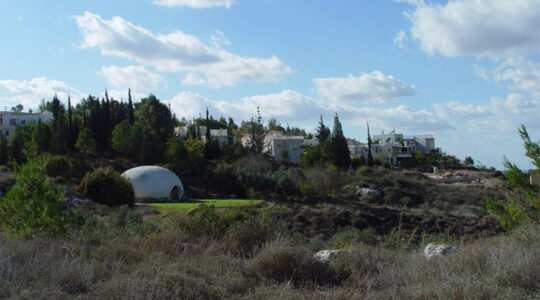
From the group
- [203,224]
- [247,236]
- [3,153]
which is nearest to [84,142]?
[3,153]

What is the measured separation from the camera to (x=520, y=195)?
1173cm

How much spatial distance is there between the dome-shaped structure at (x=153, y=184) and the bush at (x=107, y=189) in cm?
452

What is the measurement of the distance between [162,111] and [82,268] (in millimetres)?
67937

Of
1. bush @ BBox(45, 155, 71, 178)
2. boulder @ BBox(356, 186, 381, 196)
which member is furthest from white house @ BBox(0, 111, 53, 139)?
boulder @ BBox(356, 186, 381, 196)

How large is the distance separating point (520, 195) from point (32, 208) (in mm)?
10148

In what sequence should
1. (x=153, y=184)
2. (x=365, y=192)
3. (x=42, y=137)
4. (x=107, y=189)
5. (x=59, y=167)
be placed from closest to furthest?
(x=107, y=189) < (x=153, y=184) < (x=59, y=167) < (x=365, y=192) < (x=42, y=137)

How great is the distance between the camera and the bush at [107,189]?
35500mm

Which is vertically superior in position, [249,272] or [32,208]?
[32,208]

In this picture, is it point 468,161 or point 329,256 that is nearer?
point 329,256

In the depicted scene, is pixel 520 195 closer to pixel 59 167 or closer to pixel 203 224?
pixel 203 224

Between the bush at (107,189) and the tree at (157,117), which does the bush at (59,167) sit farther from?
the tree at (157,117)

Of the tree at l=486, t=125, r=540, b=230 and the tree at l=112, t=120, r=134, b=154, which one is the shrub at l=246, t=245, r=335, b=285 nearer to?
the tree at l=486, t=125, r=540, b=230

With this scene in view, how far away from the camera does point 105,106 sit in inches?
2569

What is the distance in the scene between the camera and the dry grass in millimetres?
5770
